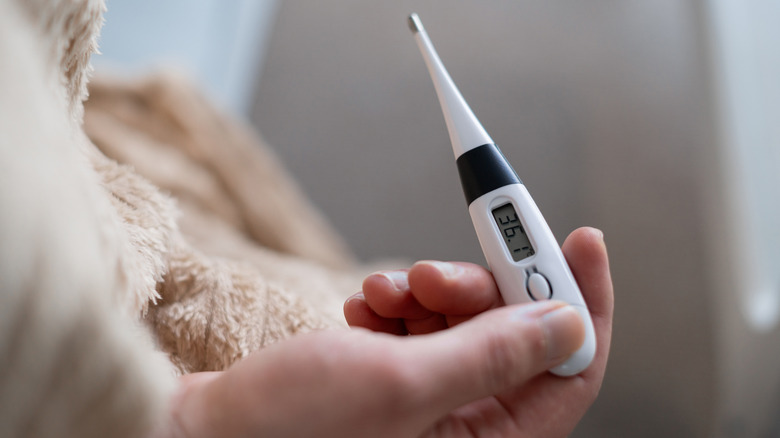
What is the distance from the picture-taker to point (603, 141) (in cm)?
104

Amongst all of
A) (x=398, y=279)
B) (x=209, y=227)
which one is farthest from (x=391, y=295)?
(x=209, y=227)

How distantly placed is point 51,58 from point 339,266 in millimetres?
584

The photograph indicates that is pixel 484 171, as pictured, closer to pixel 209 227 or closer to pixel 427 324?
pixel 427 324

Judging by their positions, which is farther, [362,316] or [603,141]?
[603,141]

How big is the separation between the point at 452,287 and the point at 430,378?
87 millimetres

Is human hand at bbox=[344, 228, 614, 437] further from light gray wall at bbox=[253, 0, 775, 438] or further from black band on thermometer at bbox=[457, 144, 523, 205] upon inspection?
light gray wall at bbox=[253, 0, 775, 438]

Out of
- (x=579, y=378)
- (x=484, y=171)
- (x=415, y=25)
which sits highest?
(x=415, y=25)

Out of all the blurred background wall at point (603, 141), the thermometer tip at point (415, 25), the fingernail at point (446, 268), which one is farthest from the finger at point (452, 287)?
the blurred background wall at point (603, 141)

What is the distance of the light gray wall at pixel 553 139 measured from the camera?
2.83 ft

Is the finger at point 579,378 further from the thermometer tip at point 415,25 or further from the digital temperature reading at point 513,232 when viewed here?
the thermometer tip at point 415,25

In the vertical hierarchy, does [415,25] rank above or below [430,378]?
above

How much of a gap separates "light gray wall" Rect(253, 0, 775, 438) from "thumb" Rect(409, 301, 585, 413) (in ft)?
2.14

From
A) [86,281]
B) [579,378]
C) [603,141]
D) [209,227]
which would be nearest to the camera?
[86,281]

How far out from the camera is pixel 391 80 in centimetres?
115
